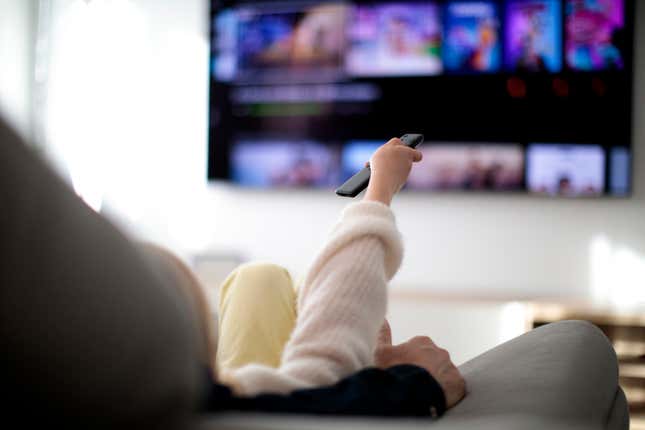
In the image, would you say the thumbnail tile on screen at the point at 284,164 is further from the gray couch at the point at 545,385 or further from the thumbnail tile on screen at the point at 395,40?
the gray couch at the point at 545,385

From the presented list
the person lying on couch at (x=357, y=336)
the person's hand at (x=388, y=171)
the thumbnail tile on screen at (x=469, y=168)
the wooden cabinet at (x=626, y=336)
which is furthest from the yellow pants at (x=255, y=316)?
the thumbnail tile on screen at (x=469, y=168)

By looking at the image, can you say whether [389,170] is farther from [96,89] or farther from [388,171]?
[96,89]

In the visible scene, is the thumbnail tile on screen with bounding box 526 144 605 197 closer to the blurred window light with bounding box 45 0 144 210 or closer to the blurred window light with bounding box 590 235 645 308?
the blurred window light with bounding box 590 235 645 308

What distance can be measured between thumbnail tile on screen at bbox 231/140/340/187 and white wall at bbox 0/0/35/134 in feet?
3.65

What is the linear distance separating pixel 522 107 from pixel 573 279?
789mm

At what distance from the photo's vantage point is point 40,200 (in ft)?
1.17

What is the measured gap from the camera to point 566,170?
126 inches

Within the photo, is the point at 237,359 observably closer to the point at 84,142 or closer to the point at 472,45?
the point at 472,45

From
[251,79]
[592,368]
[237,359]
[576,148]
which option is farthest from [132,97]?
[592,368]

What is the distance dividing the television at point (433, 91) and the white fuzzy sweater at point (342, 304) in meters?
2.46

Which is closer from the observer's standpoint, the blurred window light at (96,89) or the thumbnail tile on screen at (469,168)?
the thumbnail tile on screen at (469,168)

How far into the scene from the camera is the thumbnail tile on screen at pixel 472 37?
329cm

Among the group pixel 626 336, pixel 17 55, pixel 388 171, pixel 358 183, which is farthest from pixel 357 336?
pixel 17 55

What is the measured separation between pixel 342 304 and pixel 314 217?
105 inches
